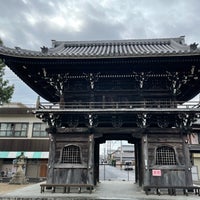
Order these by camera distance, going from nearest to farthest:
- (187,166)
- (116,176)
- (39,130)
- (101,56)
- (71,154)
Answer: (101,56) → (187,166) → (71,154) → (39,130) → (116,176)

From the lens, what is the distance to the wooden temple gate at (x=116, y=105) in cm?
1118

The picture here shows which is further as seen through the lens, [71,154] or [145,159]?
[71,154]

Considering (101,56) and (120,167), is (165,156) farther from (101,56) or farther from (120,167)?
(120,167)

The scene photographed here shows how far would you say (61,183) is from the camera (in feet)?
37.8

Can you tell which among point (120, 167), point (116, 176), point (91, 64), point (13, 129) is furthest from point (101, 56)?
point (120, 167)

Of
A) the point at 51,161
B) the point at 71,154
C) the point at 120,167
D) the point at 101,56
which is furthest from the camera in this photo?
the point at 120,167

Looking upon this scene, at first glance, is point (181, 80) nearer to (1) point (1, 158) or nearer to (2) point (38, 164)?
(2) point (38, 164)

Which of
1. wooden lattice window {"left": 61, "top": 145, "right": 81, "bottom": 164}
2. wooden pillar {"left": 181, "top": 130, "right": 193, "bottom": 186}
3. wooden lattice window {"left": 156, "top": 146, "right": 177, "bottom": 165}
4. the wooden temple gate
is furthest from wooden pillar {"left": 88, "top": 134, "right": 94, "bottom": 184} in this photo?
wooden pillar {"left": 181, "top": 130, "right": 193, "bottom": 186}

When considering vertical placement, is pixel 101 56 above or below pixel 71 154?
above

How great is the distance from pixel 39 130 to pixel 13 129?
3.73m

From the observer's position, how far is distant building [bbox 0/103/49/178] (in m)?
26.1

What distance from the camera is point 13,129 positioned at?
2748 centimetres

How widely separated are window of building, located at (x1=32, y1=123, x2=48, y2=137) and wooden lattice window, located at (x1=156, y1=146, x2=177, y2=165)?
61.6 ft

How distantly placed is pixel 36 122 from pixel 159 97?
66.0 ft
